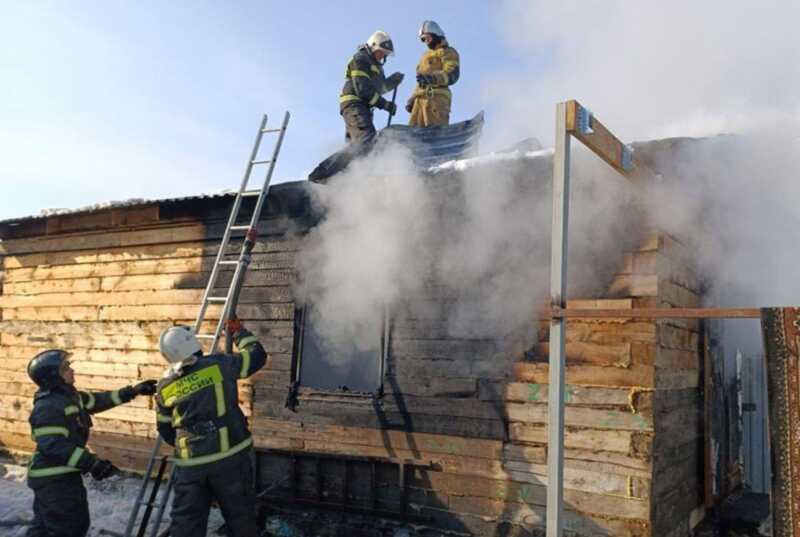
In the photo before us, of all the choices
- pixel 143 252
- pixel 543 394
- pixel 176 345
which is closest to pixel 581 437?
pixel 543 394

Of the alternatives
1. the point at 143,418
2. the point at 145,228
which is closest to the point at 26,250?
the point at 145,228

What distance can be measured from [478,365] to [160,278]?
4.26m

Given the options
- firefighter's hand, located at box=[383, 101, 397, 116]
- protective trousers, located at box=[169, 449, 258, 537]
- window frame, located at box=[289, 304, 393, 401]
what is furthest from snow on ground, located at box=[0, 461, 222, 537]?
firefighter's hand, located at box=[383, 101, 397, 116]

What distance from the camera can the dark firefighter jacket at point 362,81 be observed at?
23.6 ft

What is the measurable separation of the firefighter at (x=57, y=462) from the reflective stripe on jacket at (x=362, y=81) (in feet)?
13.2

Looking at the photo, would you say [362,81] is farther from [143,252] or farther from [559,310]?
[559,310]

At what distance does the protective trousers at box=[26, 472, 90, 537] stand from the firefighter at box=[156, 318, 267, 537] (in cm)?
94

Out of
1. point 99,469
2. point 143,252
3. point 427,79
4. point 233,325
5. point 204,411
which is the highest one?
point 427,79

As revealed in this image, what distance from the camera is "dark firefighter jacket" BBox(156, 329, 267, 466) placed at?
4.78 metres

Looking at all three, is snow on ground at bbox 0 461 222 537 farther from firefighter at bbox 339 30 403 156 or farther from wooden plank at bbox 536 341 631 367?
firefighter at bbox 339 30 403 156

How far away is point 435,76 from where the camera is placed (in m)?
7.82

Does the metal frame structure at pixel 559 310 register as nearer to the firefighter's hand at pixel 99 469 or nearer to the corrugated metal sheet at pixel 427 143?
the corrugated metal sheet at pixel 427 143

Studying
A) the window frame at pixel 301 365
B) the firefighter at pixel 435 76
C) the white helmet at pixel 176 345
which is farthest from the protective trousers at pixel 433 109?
the white helmet at pixel 176 345

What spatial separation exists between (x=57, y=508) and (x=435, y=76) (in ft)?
19.5
